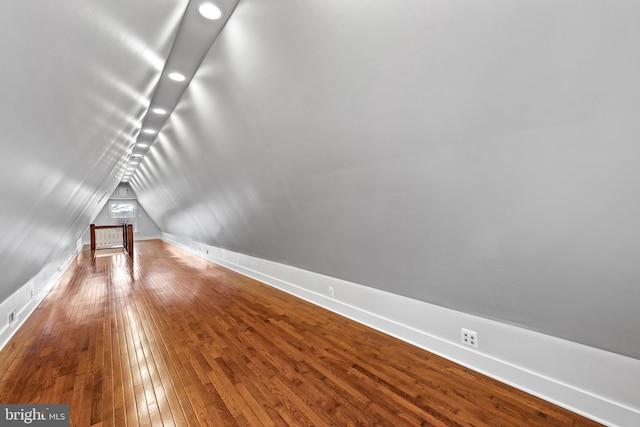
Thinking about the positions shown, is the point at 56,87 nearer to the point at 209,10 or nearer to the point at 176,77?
the point at 209,10

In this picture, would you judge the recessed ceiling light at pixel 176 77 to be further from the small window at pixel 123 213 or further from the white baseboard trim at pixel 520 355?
the small window at pixel 123 213

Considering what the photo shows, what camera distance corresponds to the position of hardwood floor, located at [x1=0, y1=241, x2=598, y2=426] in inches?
61.4

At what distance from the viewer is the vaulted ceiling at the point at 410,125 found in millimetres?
957

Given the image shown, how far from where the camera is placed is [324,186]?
2289 millimetres

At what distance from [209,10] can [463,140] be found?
2178mm

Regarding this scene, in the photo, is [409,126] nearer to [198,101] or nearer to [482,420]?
[482,420]

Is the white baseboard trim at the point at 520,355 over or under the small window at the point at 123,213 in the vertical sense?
under

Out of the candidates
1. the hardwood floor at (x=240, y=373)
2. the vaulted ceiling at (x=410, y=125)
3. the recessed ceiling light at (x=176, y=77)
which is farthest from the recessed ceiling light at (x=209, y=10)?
the hardwood floor at (x=240, y=373)

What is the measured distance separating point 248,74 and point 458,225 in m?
2.02

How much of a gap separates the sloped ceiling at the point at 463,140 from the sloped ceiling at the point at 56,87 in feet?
2.42

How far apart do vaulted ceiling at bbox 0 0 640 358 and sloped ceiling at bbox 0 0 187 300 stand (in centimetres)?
1

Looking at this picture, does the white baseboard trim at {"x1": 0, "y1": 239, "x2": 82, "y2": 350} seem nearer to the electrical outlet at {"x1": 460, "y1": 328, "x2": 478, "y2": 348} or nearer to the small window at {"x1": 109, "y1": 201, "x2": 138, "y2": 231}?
the electrical outlet at {"x1": 460, "y1": 328, "x2": 478, "y2": 348}

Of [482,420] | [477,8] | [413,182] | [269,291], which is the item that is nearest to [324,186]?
[413,182]

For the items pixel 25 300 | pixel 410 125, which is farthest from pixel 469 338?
pixel 25 300
